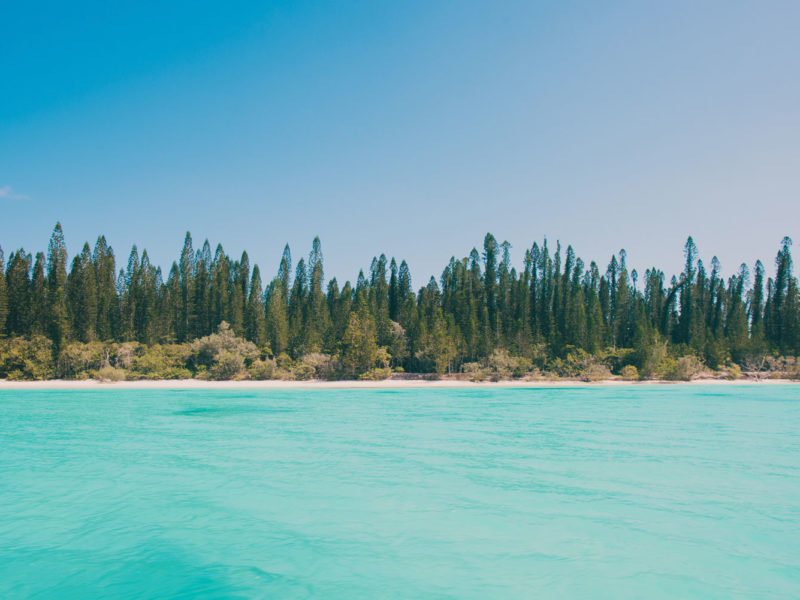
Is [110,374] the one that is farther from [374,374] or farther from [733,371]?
[733,371]

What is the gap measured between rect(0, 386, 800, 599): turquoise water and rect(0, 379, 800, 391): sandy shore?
29.2 meters

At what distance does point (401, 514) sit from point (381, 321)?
181 ft

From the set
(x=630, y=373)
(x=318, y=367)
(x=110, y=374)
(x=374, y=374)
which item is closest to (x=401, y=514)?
(x=374, y=374)

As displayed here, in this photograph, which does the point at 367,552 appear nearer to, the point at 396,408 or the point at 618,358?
the point at 396,408

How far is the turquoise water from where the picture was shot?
736 cm

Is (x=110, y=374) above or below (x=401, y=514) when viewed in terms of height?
below

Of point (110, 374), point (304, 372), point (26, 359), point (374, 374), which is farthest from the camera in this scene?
point (304, 372)

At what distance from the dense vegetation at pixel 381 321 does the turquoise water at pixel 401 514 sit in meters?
37.9

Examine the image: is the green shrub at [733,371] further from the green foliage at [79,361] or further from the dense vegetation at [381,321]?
the green foliage at [79,361]

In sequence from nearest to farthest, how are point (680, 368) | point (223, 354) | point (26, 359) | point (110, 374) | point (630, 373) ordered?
point (110, 374), point (26, 359), point (223, 354), point (680, 368), point (630, 373)

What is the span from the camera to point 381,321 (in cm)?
6512

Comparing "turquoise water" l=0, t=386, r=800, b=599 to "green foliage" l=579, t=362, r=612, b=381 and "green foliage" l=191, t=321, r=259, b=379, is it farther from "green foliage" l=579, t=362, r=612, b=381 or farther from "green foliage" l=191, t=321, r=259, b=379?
"green foliage" l=579, t=362, r=612, b=381

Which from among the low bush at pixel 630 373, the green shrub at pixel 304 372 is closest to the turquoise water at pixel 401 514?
the green shrub at pixel 304 372

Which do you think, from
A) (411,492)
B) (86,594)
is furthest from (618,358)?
(86,594)
